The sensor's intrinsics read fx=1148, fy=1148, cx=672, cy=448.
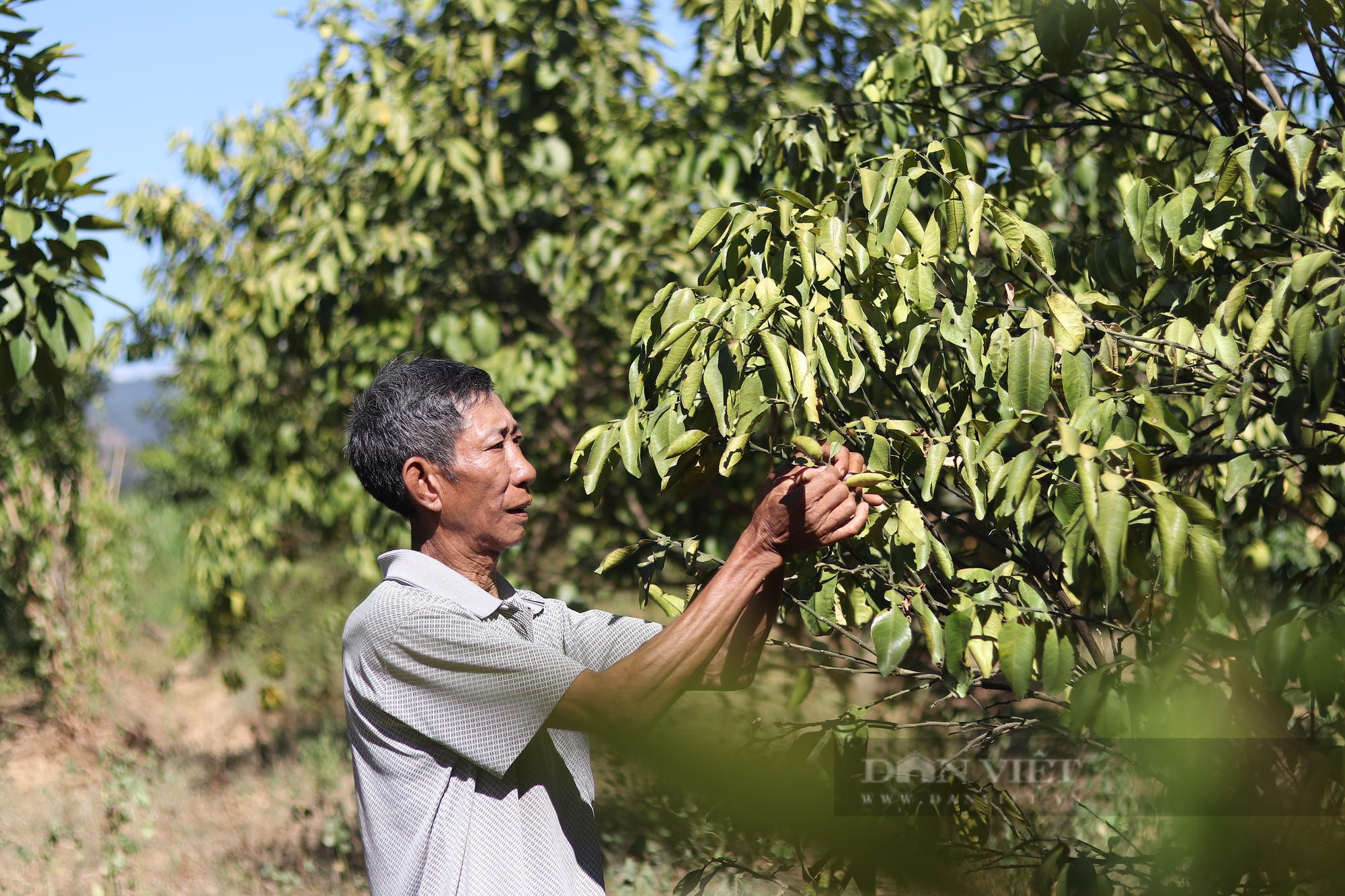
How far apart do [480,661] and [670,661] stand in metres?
0.27

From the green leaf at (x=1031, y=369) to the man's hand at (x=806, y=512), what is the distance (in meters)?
0.26

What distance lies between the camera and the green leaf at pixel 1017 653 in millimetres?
1439

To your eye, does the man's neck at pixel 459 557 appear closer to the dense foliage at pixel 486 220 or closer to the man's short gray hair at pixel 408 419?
the man's short gray hair at pixel 408 419

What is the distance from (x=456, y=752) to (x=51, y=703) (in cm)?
651

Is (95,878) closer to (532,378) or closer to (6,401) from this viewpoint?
(532,378)

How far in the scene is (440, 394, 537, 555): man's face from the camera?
1.78 metres

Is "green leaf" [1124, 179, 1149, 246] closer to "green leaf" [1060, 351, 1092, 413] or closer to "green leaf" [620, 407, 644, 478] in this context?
"green leaf" [1060, 351, 1092, 413]

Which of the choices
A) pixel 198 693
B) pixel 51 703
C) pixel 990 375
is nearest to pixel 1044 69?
pixel 990 375

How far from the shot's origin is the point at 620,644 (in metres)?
1.92

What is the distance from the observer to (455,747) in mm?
1559

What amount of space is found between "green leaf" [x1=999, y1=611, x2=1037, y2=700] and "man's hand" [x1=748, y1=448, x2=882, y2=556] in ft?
0.79

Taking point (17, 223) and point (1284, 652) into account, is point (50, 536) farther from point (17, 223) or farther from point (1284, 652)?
point (1284, 652)

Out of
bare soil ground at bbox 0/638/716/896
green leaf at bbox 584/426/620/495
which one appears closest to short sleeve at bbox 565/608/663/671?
green leaf at bbox 584/426/620/495

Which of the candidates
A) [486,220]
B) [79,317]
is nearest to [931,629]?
[79,317]
